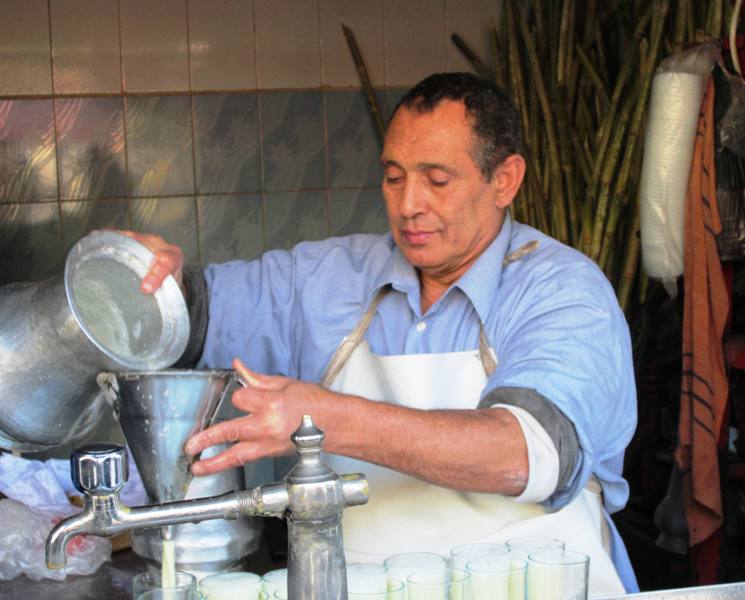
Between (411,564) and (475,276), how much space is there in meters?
0.79

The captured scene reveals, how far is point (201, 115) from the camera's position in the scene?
4.34m

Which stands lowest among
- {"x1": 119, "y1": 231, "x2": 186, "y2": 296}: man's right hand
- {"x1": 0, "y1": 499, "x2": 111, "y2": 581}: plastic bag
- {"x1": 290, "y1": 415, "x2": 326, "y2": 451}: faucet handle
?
{"x1": 0, "y1": 499, "x2": 111, "y2": 581}: plastic bag

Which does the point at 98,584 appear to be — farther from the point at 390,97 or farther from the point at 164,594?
the point at 390,97

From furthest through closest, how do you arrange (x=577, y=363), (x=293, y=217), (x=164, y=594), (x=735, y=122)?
(x=293, y=217), (x=735, y=122), (x=577, y=363), (x=164, y=594)

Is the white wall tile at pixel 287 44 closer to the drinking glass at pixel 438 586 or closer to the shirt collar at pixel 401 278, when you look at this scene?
the shirt collar at pixel 401 278

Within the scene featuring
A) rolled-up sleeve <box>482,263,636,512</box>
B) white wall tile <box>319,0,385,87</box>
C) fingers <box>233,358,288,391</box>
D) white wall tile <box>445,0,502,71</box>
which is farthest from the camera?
white wall tile <box>445,0,502,71</box>

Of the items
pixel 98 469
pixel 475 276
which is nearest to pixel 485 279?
pixel 475 276

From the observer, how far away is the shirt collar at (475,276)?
2.06m

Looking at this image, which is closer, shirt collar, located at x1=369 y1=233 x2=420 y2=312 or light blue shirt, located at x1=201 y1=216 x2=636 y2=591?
light blue shirt, located at x1=201 y1=216 x2=636 y2=591

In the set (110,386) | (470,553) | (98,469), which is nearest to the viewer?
(98,469)

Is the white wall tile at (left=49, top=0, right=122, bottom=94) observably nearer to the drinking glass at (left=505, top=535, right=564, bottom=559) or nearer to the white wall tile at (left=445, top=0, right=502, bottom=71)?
the white wall tile at (left=445, top=0, right=502, bottom=71)

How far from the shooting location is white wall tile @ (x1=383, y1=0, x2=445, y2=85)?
448 cm

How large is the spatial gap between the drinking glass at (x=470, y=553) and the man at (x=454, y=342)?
17 cm

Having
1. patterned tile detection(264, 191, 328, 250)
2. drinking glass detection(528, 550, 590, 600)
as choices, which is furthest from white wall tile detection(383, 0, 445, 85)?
drinking glass detection(528, 550, 590, 600)
